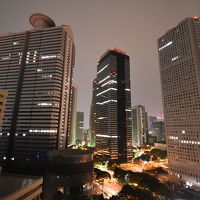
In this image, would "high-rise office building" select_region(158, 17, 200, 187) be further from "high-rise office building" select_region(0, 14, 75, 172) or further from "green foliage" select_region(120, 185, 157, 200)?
"high-rise office building" select_region(0, 14, 75, 172)

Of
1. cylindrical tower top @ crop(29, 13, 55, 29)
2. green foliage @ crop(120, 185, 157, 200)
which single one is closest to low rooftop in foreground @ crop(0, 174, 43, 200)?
green foliage @ crop(120, 185, 157, 200)

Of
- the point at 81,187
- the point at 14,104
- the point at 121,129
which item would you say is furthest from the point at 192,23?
the point at 14,104

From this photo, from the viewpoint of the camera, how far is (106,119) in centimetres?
18138

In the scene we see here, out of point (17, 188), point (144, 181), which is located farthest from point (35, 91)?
point (144, 181)

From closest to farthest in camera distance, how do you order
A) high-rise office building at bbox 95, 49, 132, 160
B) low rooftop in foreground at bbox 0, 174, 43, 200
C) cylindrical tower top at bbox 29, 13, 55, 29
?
low rooftop in foreground at bbox 0, 174, 43, 200, cylindrical tower top at bbox 29, 13, 55, 29, high-rise office building at bbox 95, 49, 132, 160

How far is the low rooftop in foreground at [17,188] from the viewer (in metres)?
35.6

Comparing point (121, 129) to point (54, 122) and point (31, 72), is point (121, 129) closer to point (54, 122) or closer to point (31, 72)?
point (54, 122)

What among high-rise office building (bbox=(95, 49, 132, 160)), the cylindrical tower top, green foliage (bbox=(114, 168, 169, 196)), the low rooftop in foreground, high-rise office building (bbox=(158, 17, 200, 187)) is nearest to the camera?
the low rooftop in foreground

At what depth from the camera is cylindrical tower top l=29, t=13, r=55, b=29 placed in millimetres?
128125

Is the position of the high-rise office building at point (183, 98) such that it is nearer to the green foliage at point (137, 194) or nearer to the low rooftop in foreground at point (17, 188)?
the green foliage at point (137, 194)

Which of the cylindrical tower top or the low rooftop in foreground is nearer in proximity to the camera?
the low rooftop in foreground

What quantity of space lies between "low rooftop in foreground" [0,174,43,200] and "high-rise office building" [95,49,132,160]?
412 ft

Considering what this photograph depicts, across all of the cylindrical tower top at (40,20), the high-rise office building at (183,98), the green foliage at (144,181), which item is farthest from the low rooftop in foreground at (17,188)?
the cylindrical tower top at (40,20)

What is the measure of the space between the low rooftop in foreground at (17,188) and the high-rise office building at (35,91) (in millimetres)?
56060
